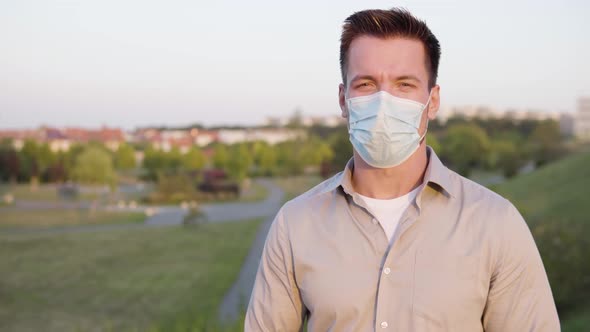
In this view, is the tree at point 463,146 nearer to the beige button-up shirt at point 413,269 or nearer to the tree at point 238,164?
the tree at point 238,164

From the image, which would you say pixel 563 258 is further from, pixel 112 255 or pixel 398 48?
pixel 112 255

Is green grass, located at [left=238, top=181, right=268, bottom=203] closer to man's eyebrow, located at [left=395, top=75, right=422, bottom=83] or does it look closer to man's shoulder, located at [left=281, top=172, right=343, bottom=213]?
man's shoulder, located at [left=281, top=172, right=343, bottom=213]

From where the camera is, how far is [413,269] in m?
2.11

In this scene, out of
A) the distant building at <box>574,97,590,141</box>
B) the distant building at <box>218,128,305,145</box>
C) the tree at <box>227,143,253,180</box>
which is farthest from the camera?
the distant building at <box>218,128,305,145</box>

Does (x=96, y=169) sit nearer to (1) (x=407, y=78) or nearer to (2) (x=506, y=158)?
(2) (x=506, y=158)

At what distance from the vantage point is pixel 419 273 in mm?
2102

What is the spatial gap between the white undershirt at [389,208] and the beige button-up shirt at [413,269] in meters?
0.04

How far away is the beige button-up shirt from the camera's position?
6.71 ft

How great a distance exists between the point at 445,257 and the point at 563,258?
1315 cm

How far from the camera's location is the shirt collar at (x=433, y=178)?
2195 mm

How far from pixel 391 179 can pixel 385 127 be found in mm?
211

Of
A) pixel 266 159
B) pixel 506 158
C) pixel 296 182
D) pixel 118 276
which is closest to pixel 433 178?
pixel 118 276

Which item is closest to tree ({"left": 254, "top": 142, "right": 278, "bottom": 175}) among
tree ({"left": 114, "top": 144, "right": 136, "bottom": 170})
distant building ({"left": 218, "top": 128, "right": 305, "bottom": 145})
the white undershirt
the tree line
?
the tree line

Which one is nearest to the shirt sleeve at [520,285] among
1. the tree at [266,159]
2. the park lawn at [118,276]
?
the park lawn at [118,276]
